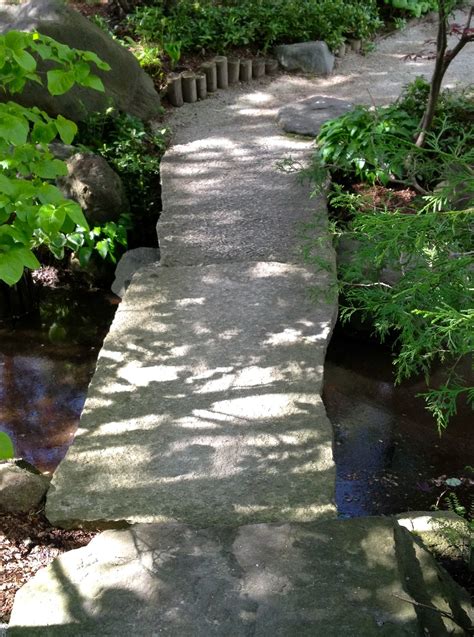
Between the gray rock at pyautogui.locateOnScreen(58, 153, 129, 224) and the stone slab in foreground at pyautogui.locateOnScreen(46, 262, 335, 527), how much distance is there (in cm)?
138

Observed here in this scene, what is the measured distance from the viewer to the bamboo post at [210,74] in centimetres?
969

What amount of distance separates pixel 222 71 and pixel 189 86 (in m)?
0.66

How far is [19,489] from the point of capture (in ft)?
14.2

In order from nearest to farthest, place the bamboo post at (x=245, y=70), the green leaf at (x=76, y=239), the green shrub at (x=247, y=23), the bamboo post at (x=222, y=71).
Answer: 1. the green leaf at (x=76, y=239)
2. the bamboo post at (x=222, y=71)
3. the green shrub at (x=247, y=23)
4. the bamboo post at (x=245, y=70)

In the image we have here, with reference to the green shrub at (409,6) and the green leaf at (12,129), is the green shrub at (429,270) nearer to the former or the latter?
the green leaf at (12,129)

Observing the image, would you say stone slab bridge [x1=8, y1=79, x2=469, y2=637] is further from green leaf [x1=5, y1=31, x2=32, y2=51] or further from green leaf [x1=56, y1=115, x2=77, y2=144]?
green leaf [x1=5, y1=31, x2=32, y2=51]

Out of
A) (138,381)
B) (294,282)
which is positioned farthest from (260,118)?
(138,381)

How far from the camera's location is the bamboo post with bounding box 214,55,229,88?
9.82 meters

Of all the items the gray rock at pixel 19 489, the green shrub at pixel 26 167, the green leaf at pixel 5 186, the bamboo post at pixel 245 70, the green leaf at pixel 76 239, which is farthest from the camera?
the bamboo post at pixel 245 70

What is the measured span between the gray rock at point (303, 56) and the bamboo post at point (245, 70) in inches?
21.8

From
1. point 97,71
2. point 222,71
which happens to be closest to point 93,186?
point 97,71

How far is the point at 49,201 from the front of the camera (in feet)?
9.70

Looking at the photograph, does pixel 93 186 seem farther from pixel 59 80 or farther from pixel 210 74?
pixel 59 80

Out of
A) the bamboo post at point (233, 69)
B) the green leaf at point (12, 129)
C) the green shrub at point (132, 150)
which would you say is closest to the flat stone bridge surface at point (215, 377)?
the green shrub at point (132, 150)
